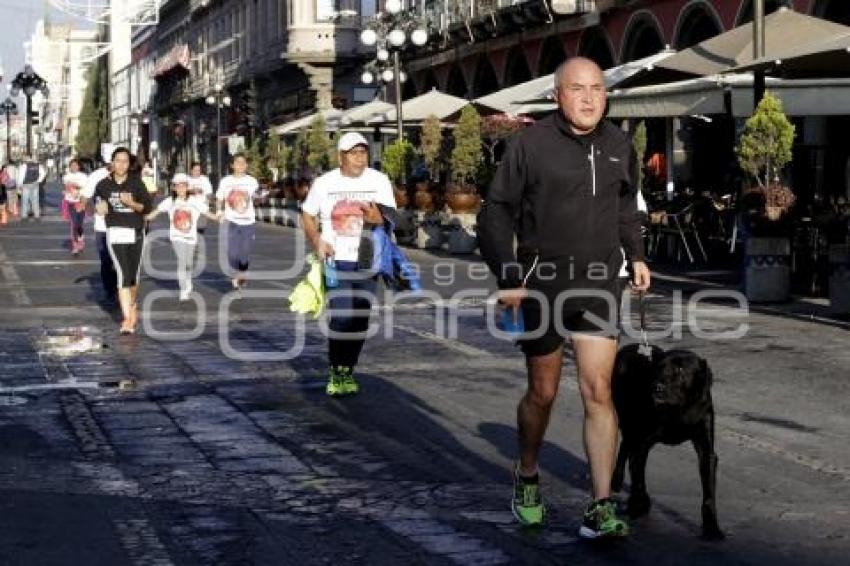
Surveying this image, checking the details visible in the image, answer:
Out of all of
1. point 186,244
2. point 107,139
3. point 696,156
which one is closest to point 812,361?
point 186,244

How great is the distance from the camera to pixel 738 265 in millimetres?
21328

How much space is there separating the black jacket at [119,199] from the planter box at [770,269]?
20.6 ft

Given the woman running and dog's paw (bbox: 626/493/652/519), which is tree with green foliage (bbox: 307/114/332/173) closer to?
the woman running

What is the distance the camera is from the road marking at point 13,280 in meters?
18.1

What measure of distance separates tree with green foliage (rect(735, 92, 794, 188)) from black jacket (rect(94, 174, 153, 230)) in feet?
21.6

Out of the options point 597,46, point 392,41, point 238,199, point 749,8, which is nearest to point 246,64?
point 597,46

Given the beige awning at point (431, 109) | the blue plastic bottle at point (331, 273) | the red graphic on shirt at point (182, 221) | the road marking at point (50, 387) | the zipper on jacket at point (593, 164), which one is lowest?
the road marking at point (50, 387)

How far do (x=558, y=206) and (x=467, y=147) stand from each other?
2082 centimetres

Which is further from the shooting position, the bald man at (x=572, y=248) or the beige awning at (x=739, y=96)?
the beige awning at (x=739, y=96)

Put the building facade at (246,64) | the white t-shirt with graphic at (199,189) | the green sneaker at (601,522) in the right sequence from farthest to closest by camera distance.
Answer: the building facade at (246,64), the white t-shirt with graphic at (199,189), the green sneaker at (601,522)

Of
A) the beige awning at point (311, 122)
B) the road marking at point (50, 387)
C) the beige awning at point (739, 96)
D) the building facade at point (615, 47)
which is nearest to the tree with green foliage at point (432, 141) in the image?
the building facade at point (615, 47)

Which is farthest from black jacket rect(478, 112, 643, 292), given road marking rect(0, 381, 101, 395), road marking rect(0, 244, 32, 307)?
road marking rect(0, 244, 32, 307)

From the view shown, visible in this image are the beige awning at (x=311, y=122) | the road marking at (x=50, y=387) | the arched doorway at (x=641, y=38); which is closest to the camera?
the road marking at (x=50, y=387)

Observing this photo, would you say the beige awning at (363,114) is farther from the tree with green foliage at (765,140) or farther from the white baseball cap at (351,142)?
the white baseball cap at (351,142)
